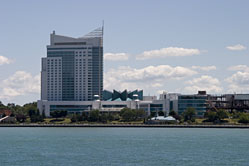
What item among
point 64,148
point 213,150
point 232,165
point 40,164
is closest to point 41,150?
point 64,148

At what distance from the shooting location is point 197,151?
10775 cm

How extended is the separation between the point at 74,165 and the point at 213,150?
1304 inches

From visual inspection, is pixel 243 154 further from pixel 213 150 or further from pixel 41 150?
pixel 41 150

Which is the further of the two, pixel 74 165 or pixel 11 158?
pixel 11 158

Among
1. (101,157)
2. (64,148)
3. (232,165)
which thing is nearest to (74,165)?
(101,157)

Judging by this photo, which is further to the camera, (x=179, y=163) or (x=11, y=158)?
(x=11, y=158)

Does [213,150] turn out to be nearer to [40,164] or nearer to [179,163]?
[179,163]

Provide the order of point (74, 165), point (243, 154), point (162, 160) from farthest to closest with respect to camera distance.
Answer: point (243, 154) → point (162, 160) → point (74, 165)

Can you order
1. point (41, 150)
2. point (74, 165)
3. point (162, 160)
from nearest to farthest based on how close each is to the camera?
1. point (74, 165)
2. point (162, 160)
3. point (41, 150)

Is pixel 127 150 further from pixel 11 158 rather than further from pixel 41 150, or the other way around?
pixel 11 158

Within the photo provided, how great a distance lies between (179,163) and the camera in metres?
89.1

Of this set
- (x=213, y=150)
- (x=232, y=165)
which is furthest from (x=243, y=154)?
(x=232, y=165)

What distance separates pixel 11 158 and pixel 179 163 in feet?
84.9

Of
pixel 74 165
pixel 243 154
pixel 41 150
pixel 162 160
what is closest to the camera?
pixel 74 165
